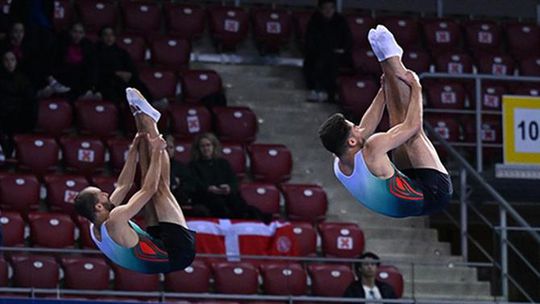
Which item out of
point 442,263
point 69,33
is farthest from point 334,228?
point 69,33

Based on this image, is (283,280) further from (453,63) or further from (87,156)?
(453,63)

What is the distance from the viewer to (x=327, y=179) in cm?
1719

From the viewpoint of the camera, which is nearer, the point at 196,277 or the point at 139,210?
the point at 139,210

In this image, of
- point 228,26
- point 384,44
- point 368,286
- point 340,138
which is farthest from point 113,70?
point 384,44

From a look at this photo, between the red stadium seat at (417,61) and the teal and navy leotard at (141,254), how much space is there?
7698 millimetres

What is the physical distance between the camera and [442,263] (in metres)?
14.5

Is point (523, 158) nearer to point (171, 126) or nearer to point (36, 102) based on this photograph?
point (171, 126)

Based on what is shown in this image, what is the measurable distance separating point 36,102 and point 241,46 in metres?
3.88

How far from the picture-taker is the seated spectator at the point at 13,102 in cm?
1573

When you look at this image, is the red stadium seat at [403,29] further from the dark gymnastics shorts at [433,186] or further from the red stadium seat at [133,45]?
the dark gymnastics shorts at [433,186]

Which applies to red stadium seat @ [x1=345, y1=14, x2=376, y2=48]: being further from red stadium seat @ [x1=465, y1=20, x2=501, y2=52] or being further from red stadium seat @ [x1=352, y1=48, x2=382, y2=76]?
red stadium seat @ [x1=465, y1=20, x2=501, y2=52]

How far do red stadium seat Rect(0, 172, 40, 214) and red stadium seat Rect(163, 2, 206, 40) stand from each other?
3.91 metres

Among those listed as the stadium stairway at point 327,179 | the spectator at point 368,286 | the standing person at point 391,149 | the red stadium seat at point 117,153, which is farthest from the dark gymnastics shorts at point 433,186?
the red stadium seat at point 117,153

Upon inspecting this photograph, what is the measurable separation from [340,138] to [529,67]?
8.99 meters
